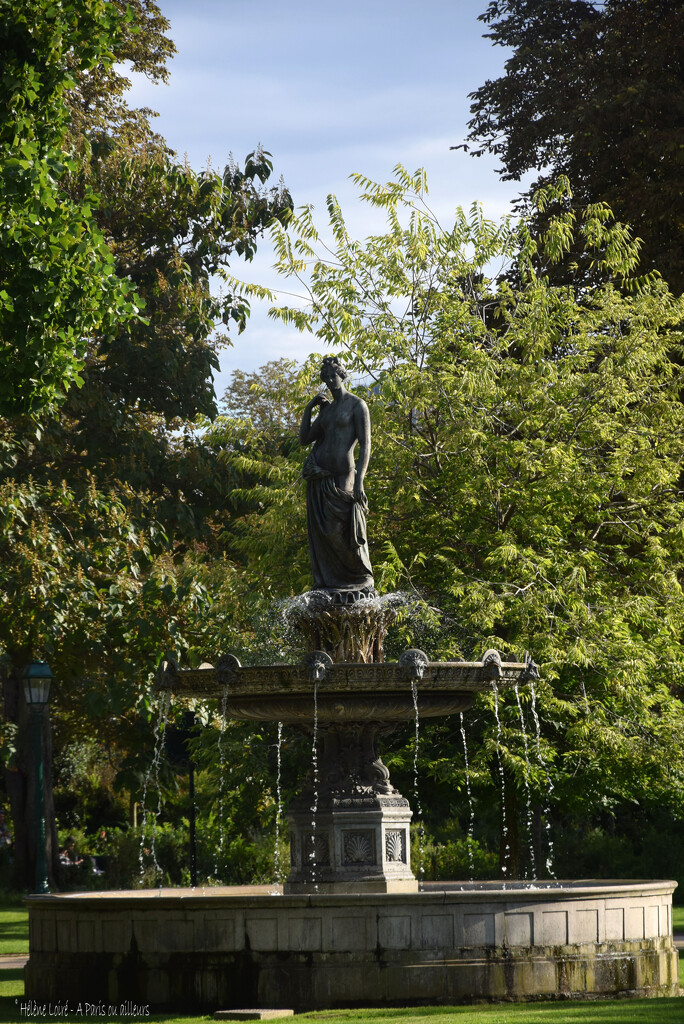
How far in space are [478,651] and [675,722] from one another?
2685mm

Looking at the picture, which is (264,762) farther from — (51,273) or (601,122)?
(601,122)

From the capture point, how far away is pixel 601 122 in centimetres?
2705

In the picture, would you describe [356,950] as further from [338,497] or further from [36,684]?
[36,684]

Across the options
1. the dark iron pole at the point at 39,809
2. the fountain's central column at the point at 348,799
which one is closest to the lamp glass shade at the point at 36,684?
the dark iron pole at the point at 39,809

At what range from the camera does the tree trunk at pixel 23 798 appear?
30.1 m

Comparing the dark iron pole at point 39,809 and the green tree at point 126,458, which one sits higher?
the green tree at point 126,458

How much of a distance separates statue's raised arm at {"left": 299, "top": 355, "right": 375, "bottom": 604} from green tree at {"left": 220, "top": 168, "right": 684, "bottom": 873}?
4532 mm

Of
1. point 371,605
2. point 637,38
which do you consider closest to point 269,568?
point 371,605

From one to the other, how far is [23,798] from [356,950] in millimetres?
22218

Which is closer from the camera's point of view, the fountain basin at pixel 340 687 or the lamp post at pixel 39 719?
the fountain basin at pixel 340 687

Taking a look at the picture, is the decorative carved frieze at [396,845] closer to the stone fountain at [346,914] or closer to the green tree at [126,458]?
the stone fountain at [346,914]

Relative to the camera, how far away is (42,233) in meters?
17.5

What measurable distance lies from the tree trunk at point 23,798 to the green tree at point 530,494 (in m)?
8.86

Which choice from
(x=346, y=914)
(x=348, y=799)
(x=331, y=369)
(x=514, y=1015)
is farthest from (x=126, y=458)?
(x=514, y=1015)
